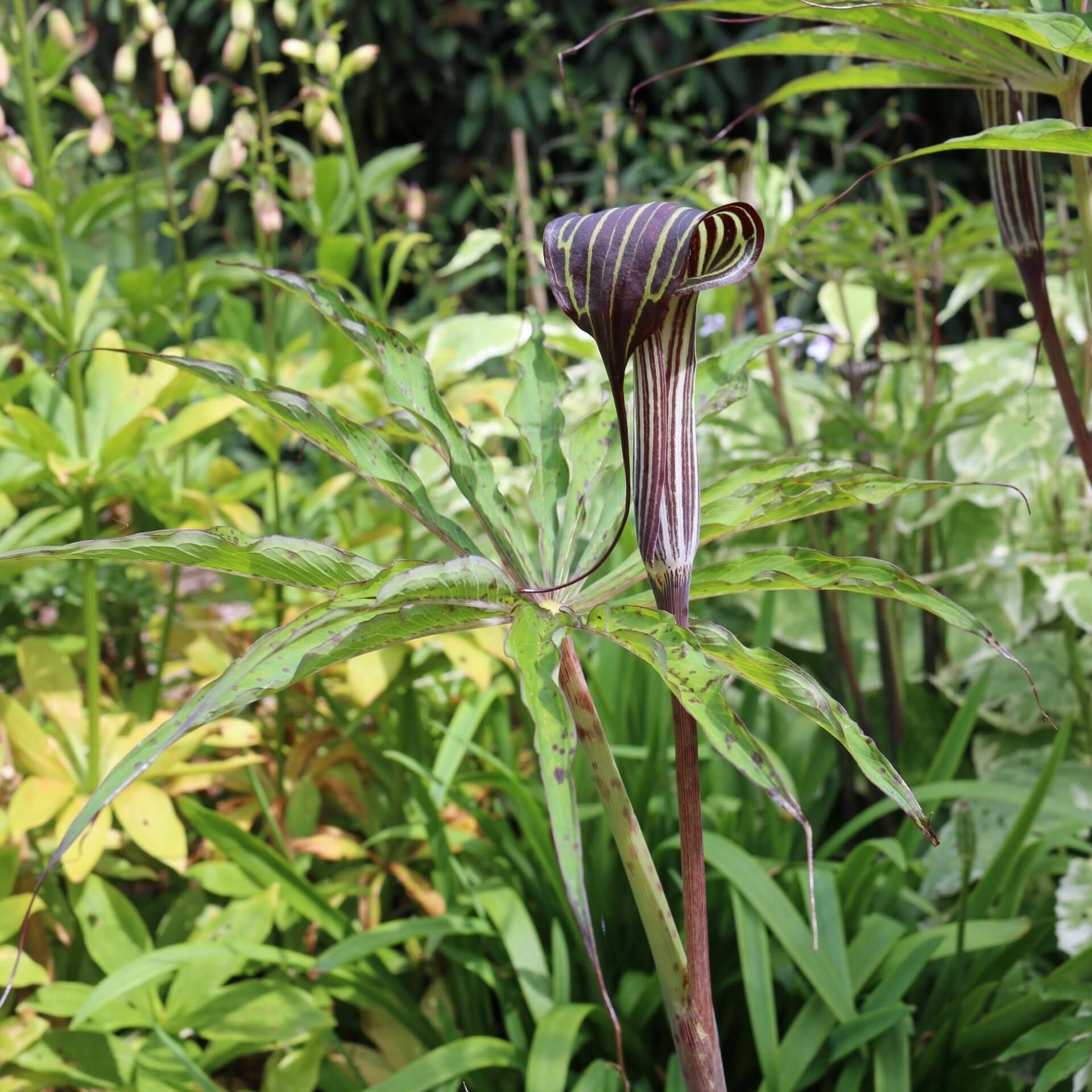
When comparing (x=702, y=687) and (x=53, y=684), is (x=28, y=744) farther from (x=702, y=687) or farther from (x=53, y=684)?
(x=702, y=687)

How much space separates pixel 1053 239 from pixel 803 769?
0.83 metres

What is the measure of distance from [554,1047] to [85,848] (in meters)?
0.57

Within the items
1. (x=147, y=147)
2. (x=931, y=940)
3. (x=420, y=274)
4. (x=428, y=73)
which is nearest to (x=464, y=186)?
(x=428, y=73)

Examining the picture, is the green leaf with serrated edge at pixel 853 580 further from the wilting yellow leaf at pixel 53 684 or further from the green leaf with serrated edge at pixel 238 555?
the wilting yellow leaf at pixel 53 684

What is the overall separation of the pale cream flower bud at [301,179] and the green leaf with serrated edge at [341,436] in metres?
0.90

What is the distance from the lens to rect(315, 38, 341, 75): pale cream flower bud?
1440 millimetres

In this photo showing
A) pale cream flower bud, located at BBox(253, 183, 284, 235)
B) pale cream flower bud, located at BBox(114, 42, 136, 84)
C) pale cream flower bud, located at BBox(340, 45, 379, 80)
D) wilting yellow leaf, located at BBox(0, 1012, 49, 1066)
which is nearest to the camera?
wilting yellow leaf, located at BBox(0, 1012, 49, 1066)

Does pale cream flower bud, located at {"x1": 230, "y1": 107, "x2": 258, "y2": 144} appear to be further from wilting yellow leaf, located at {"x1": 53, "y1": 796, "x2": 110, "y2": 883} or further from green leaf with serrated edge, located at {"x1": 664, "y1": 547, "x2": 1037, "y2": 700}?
green leaf with serrated edge, located at {"x1": 664, "y1": 547, "x2": 1037, "y2": 700}

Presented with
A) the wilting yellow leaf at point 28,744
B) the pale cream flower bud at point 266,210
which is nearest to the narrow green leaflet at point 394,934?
the wilting yellow leaf at point 28,744

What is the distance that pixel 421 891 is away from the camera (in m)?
1.35

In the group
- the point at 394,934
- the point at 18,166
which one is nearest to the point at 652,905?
the point at 394,934

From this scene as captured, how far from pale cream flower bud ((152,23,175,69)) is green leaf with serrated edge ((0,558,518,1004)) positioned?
1.26 metres

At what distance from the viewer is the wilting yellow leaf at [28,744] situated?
1270mm

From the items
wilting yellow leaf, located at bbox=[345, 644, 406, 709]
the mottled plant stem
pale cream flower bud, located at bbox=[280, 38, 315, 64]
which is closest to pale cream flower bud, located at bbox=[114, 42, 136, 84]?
pale cream flower bud, located at bbox=[280, 38, 315, 64]
